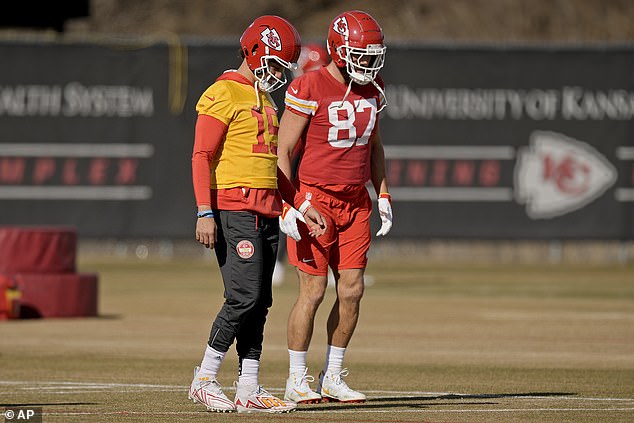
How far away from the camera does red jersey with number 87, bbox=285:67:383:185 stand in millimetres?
10188

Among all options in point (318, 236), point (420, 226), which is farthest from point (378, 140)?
point (420, 226)

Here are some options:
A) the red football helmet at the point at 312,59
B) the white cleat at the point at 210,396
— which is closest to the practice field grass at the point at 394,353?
the white cleat at the point at 210,396

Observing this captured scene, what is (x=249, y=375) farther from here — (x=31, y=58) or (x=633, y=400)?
(x=31, y=58)

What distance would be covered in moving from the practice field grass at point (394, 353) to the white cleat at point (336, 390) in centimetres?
14

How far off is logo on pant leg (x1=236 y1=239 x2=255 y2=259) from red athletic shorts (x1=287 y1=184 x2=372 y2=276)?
765mm

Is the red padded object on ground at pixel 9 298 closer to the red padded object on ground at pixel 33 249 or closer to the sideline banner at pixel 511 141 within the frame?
the red padded object on ground at pixel 33 249

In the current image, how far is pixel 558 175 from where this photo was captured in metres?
26.2

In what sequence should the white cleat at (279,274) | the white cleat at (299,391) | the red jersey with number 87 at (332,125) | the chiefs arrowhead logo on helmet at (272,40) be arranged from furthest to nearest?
the white cleat at (279,274)
the red jersey with number 87 at (332,125)
the white cleat at (299,391)
the chiefs arrowhead logo on helmet at (272,40)

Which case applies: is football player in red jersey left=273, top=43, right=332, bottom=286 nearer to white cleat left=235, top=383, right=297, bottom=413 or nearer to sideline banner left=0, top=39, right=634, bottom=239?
sideline banner left=0, top=39, right=634, bottom=239

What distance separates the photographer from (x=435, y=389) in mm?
10914

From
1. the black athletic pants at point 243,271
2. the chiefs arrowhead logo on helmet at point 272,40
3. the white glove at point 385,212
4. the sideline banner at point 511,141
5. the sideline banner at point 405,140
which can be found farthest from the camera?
the sideline banner at point 511,141

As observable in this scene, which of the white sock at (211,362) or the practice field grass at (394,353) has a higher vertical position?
the white sock at (211,362)

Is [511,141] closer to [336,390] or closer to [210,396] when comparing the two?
[336,390]

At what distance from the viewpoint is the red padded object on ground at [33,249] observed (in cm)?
1680
